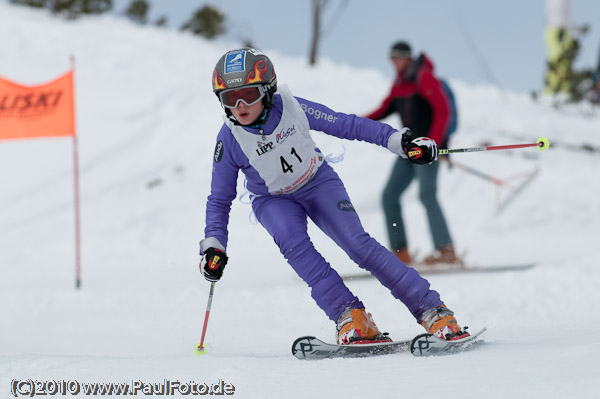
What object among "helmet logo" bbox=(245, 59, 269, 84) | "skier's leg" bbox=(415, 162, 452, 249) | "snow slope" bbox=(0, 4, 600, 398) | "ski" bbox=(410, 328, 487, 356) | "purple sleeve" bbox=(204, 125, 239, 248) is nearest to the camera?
"snow slope" bbox=(0, 4, 600, 398)

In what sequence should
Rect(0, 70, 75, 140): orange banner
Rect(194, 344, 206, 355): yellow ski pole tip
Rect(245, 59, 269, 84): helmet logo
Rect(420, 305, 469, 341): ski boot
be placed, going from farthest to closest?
1. Rect(0, 70, 75, 140): orange banner
2. Rect(194, 344, 206, 355): yellow ski pole tip
3. Rect(245, 59, 269, 84): helmet logo
4. Rect(420, 305, 469, 341): ski boot

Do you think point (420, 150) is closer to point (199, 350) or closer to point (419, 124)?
point (199, 350)

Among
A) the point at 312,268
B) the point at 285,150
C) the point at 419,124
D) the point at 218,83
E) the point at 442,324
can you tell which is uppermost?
the point at 419,124

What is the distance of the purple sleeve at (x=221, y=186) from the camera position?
3.70 m

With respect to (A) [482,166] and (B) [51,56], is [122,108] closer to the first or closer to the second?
(B) [51,56]

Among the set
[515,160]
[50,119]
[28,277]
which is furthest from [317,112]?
[515,160]

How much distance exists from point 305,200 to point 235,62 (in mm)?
856

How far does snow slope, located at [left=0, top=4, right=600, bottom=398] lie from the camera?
2928mm

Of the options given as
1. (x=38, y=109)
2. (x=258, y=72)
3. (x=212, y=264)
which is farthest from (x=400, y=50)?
(x=38, y=109)

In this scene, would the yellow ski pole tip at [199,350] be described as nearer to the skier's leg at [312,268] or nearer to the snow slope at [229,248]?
the snow slope at [229,248]

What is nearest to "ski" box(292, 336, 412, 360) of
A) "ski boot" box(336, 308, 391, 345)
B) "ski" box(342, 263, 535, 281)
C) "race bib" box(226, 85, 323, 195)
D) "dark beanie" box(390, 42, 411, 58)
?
"ski boot" box(336, 308, 391, 345)

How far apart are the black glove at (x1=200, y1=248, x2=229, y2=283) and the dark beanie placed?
3761 millimetres

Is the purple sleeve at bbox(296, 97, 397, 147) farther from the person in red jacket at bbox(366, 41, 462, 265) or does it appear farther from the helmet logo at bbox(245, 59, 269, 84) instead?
the person in red jacket at bbox(366, 41, 462, 265)

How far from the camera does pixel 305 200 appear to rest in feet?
12.5
